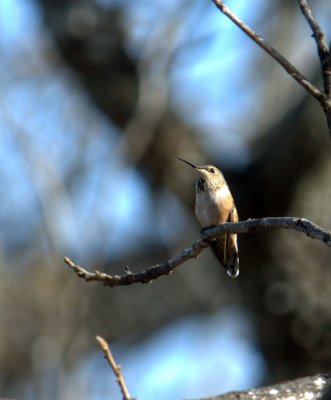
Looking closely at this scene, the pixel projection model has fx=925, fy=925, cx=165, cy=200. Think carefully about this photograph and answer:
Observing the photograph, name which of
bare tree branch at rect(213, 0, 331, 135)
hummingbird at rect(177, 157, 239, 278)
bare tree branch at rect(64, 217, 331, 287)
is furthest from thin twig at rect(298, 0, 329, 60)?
hummingbird at rect(177, 157, 239, 278)

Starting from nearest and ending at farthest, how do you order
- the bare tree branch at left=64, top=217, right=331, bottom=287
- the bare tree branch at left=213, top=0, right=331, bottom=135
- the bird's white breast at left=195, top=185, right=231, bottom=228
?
the bare tree branch at left=213, top=0, right=331, bottom=135 < the bare tree branch at left=64, top=217, right=331, bottom=287 < the bird's white breast at left=195, top=185, right=231, bottom=228

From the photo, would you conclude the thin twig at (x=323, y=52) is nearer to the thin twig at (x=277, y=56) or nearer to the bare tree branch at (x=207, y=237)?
the thin twig at (x=277, y=56)

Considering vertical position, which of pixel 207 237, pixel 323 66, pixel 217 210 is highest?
pixel 217 210

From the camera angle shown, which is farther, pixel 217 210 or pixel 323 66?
pixel 217 210

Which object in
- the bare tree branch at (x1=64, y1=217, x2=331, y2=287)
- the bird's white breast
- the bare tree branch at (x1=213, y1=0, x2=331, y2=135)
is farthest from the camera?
the bird's white breast

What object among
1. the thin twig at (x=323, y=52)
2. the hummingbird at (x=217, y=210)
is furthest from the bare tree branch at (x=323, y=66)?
the hummingbird at (x=217, y=210)

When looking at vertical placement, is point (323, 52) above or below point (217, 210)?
below

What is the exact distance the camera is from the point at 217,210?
417cm

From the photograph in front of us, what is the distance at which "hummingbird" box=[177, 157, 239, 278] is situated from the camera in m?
4.15

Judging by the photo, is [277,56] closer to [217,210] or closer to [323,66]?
[323,66]

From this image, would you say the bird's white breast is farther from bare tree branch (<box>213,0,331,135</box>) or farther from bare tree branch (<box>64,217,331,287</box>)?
bare tree branch (<box>213,0,331,135</box>)

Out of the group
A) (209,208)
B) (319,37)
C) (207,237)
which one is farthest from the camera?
(209,208)

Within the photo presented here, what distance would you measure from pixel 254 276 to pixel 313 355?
71 cm

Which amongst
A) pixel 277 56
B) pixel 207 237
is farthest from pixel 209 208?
pixel 277 56
